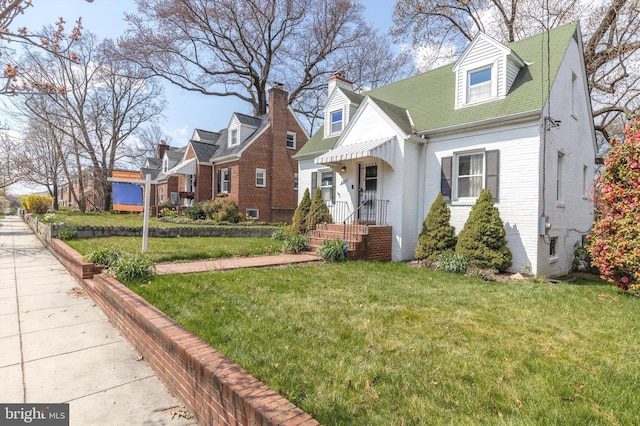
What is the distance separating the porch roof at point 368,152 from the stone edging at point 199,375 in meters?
7.77

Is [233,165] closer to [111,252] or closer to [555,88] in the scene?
[111,252]

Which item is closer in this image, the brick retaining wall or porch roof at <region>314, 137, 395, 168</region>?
porch roof at <region>314, 137, 395, 168</region>

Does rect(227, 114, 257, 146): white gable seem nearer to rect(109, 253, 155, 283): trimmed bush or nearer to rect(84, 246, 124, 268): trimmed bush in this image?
rect(84, 246, 124, 268): trimmed bush

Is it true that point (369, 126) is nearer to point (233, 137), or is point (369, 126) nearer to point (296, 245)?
point (296, 245)

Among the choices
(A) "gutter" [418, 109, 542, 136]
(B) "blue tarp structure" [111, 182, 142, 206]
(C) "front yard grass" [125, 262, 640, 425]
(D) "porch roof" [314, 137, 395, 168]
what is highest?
(A) "gutter" [418, 109, 542, 136]

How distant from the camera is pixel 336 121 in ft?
47.5

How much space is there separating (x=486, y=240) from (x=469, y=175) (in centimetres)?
241

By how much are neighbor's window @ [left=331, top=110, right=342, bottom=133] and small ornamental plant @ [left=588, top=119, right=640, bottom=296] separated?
30.7 feet

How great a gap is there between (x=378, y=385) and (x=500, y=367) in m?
1.30

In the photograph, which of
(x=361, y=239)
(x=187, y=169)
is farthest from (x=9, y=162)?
(x=361, y=239)

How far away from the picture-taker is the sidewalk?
2.88 metres

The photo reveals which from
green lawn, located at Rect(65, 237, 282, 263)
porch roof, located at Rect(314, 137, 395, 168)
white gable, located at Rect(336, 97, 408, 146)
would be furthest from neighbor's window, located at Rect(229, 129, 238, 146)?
green lawn, located at Rect(65, 237, 282, 263)

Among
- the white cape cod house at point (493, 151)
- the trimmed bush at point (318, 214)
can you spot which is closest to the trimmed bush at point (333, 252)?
the white cape cod house at point (493, 151)

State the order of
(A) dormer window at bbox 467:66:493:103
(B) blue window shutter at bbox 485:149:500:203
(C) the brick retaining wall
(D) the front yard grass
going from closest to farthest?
(D) the front yard grass → (B) blue window shutter at bbox 485:149:500:203 → (A) dormer window at bbox 467:66:493:103 → (C) the brick retaining wall
